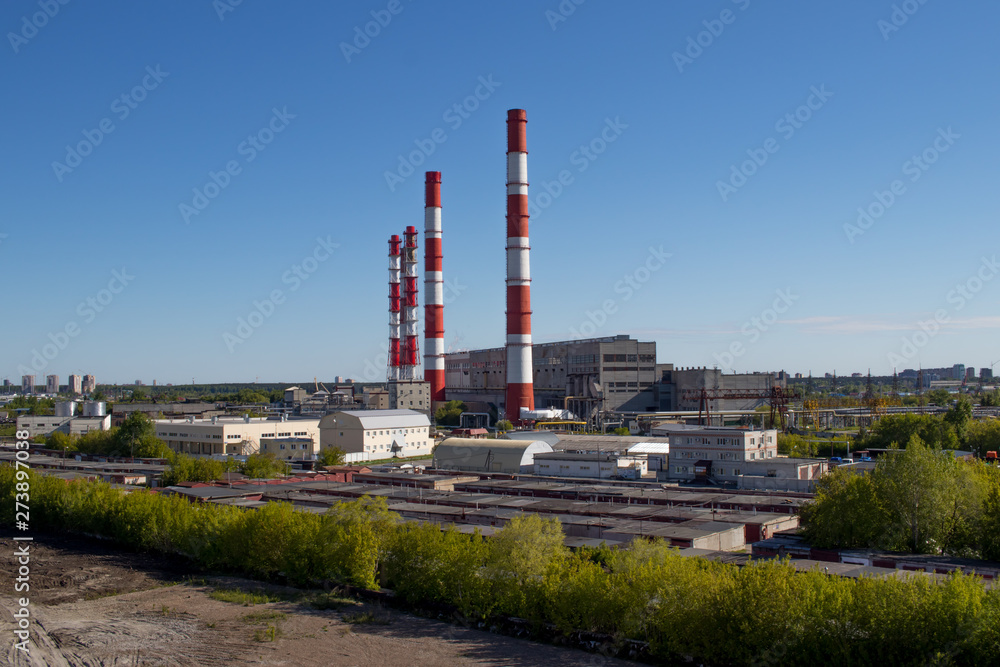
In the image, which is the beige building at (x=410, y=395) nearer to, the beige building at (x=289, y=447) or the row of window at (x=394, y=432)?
the row of window at (x=394, y=432)

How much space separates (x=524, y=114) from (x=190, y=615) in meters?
37.4

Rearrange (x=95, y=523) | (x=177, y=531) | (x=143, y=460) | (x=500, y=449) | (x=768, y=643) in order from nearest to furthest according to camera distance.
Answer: (x=768, y=643)
(x=177, y=531)
(x=95, y=523)
(x=500, y=449)
(x=143, y=460)

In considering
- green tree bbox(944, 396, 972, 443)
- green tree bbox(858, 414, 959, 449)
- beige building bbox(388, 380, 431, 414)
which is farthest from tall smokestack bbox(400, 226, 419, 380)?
green tree bbox(944, 396, 972, 443)

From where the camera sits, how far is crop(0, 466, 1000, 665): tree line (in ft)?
35.8

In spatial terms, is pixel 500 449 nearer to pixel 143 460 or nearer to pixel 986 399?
pixel 143 460

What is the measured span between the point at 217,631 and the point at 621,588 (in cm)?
804

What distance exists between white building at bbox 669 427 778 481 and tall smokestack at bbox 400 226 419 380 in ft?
131

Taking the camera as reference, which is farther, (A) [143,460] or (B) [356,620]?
(A) [143,460]

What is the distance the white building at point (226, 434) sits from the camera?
144ft

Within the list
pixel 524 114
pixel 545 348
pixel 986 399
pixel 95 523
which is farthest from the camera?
pixel 986 399

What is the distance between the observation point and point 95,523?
24609 millimetres

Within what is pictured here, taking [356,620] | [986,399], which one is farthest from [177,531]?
[986,399]

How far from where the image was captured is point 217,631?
609 inches

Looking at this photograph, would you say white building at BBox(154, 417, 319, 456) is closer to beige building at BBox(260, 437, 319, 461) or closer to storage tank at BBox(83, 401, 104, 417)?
beige building at BBox(260, 437, 319, 461)
